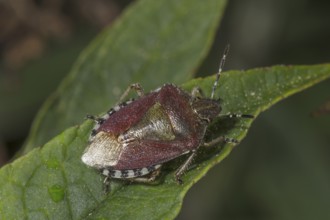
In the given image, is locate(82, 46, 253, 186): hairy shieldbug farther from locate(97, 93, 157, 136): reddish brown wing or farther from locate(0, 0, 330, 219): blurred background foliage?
locate(0, 0, 330, 219): blurred background foliage

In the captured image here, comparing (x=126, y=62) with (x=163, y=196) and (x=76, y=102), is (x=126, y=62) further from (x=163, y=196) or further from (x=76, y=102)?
(x=163, y=196)

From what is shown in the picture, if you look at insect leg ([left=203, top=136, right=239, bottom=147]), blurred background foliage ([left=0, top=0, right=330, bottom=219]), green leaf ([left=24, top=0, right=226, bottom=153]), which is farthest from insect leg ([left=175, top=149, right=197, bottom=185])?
blurred background foliage ([left=0, top=0, right=330, bottom=219])

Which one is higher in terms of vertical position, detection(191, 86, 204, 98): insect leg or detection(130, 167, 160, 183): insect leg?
detection(191, 86, 204, 98): insect leg

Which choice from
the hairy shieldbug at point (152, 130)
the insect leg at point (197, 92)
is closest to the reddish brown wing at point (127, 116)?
the hairy shieldbug at point (152, 130)

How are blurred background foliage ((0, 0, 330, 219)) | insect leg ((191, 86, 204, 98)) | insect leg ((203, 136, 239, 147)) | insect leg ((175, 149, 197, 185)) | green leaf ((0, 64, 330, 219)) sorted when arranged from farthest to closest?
1. blurred background foliage ((0, 0, 330, 219))
2. insect leg ((191, 86, 204, 98))
3. insect leg ((203, 136, 239, 147))
4. insect leg ((175, 149, 197, 185))
5. green leaf ((0, 64, 330, 219))

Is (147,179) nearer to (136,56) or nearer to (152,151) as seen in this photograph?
(152,151)

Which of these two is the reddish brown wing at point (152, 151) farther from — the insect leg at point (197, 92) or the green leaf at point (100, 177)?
the insect leg at point (197, 92)
